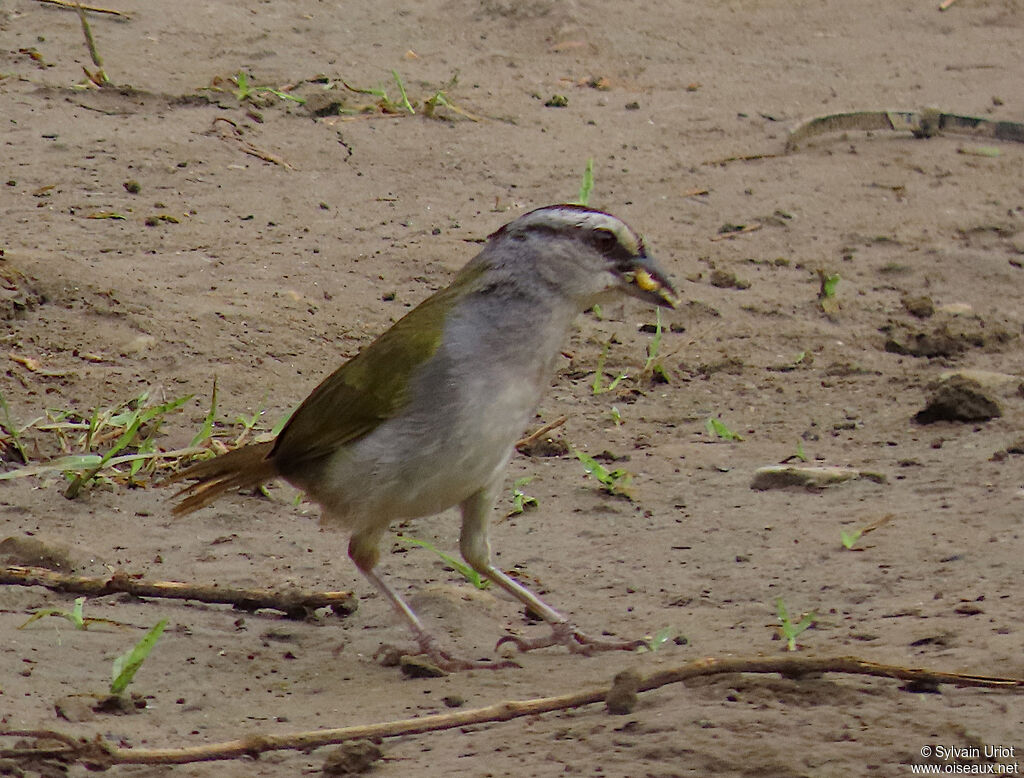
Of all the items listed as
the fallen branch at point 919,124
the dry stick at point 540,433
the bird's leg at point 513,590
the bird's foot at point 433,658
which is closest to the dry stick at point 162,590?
the bird's foot at point 433,658

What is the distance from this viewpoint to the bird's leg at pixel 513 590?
14.0 feet

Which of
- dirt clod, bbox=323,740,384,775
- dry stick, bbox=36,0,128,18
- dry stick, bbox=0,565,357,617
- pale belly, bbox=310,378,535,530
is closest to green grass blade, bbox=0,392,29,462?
dry stick, bbox=0,565,357,617

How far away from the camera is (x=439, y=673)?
413cm

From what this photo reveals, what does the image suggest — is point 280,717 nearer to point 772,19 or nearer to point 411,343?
point 411,343

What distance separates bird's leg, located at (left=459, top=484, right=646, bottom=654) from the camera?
4262 mm

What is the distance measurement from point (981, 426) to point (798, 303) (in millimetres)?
1537

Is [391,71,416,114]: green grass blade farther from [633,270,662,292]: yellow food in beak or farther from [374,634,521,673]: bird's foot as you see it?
[374,634,521,673]: bird's foot

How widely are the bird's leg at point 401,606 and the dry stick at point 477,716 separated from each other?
55 centimetres

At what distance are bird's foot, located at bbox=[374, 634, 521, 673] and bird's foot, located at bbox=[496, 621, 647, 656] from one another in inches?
3.0

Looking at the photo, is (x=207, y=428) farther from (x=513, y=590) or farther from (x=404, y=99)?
(x=404, y=99)

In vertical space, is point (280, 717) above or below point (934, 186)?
below

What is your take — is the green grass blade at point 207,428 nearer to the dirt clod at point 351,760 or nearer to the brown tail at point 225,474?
the brown tail at point 225,474

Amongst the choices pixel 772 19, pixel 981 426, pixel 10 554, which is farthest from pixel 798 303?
pixel 772 19

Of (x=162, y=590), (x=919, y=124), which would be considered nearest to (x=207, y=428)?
(x=162, y=590)
